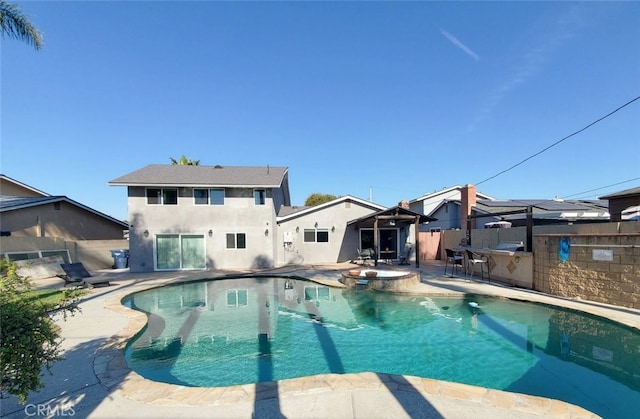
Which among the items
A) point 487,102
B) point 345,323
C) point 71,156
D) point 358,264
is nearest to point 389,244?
point 358,264

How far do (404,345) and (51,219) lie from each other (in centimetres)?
2193

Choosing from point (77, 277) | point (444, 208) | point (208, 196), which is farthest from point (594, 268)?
point (77, 277)

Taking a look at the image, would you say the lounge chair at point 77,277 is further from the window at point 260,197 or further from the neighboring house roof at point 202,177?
the window at point 260,197

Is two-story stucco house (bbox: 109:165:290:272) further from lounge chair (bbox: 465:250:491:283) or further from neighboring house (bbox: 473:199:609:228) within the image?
neighboring house (bbox: 473:199:609:228)

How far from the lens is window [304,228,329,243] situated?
62.7 feet

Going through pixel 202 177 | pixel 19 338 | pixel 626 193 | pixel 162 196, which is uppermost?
pixel 202 177

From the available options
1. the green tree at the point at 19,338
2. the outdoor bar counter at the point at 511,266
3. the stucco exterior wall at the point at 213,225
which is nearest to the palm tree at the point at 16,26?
the stucco exterior wall at the point at 213,225

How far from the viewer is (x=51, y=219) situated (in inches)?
696

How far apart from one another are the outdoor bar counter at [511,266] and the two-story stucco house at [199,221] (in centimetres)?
1162

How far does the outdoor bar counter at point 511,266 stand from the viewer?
10.5 metres

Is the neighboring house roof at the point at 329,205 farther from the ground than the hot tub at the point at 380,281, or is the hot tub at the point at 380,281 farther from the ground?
the neighboring house roof at the point at 329,205

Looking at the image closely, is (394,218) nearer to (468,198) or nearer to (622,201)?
(468,198)

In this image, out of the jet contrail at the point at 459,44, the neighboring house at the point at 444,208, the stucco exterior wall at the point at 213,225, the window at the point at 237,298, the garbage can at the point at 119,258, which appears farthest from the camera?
the neighboring house at the point at 444,208

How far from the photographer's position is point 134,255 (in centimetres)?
1639
